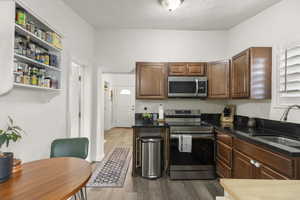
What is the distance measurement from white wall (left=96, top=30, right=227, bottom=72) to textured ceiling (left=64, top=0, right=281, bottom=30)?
15cm

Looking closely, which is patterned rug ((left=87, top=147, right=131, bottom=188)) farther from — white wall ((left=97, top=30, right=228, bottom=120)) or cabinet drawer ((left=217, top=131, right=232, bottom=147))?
cabinet drawer ((left=217, top=131, right=232, bottom=147))

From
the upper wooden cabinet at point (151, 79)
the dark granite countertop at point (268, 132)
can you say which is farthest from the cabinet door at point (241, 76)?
the upper wooden cabinet at point (151, 79)

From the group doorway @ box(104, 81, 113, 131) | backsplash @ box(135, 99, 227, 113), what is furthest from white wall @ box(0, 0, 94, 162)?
doorway @ box(104, 81, 113, 131)

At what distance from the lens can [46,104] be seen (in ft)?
7.59

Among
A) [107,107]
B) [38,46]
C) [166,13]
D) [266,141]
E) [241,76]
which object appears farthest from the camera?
[107,107]

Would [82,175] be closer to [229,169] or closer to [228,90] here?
[229,169]

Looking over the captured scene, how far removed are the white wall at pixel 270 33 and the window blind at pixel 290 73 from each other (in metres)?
0.14

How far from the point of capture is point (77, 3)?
279 cm

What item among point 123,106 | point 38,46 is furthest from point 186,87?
point 123,106

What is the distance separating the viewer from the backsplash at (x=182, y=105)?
384 cm

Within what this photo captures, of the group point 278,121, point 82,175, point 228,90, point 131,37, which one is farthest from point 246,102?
point 82,175

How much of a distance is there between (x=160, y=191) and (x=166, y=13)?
2.86 metres

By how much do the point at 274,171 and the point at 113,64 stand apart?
3.28m

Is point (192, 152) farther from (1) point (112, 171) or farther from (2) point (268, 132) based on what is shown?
(1) point (112, 171)
